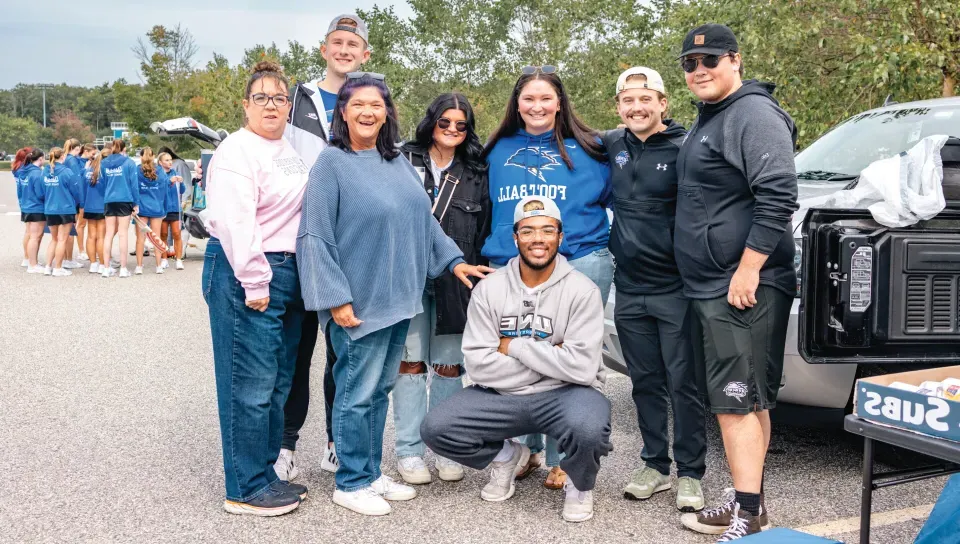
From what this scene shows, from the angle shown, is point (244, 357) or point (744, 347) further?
point (244, 357)

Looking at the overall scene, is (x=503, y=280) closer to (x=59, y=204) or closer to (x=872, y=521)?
(x=872, y=521)

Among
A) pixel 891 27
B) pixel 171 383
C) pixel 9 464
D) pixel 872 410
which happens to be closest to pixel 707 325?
pixel 872 410

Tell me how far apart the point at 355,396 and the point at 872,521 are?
7.68 ft

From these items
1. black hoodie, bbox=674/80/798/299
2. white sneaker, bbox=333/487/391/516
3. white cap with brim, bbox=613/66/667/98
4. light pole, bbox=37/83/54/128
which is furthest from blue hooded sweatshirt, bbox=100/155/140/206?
light pole, bbox=37/83/54/128

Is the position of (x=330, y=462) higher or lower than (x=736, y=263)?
lower

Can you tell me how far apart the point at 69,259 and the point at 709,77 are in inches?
508

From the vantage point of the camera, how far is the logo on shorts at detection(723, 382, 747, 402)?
11.6ft

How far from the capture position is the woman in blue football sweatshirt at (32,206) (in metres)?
13.1

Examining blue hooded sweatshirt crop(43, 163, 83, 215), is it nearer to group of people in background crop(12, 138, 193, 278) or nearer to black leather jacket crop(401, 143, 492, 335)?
group of people in background crop(12, 138, 193, 278)

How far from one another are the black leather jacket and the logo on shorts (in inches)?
53.3

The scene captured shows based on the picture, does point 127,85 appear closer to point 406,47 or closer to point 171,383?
point 406,47

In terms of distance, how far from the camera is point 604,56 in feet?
97.5

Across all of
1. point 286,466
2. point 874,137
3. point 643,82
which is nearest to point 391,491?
point 286,466

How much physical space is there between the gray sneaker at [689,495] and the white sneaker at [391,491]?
1241 millimetres
